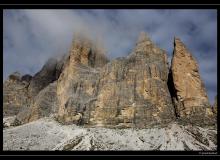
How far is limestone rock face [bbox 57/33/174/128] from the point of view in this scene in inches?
2197

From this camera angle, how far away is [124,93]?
195 feet

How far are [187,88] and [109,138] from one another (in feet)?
53.6

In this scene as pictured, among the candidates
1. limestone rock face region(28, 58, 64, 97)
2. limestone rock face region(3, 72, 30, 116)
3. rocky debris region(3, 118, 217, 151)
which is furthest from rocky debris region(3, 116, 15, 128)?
rocky debris region(3, 118, 217, 151)

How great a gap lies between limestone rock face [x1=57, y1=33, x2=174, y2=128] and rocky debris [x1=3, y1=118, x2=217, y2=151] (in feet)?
9.51

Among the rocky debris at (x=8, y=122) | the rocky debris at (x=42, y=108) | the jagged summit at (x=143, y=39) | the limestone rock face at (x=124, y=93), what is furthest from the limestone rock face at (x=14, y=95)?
the jagged summit at (x=143, y=39)

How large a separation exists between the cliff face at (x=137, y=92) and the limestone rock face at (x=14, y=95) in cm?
1782

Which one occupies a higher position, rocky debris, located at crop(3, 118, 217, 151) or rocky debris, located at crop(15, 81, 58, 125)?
rocky debris, located at crop(15, 81, 58, 125)

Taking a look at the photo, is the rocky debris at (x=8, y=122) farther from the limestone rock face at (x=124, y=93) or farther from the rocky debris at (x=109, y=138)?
the rocky debris at (x=109, y=138)

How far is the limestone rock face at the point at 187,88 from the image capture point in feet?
177

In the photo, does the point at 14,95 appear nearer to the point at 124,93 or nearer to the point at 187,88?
the point at 124,93

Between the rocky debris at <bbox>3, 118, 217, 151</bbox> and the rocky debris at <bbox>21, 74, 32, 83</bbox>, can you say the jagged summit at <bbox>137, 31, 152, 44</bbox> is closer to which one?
the rocky debris at <bbox>3, 118, 217, 151</bbox>

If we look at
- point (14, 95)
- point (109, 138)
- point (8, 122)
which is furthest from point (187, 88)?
point (14, 95)

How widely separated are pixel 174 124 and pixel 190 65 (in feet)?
36.2
